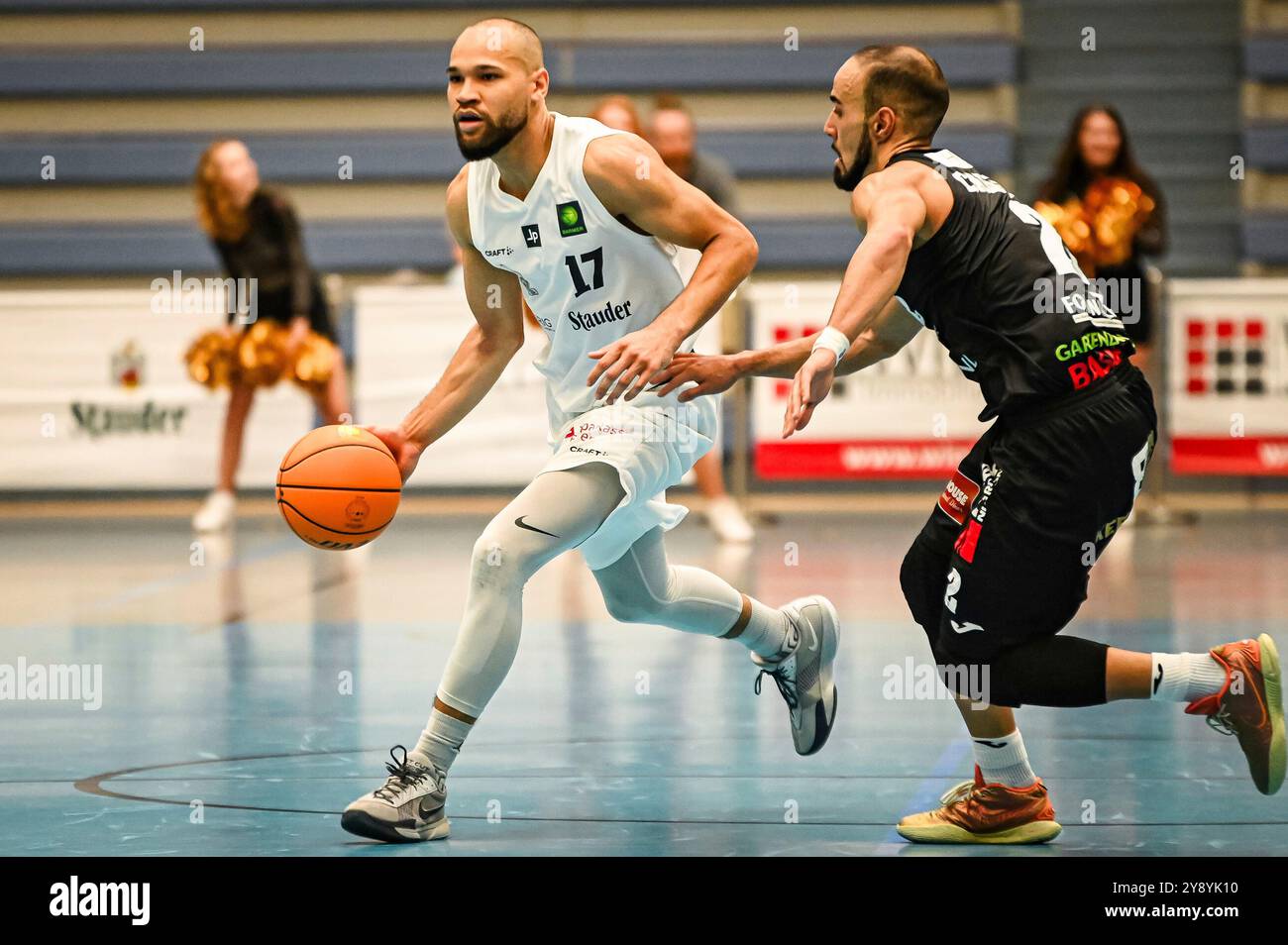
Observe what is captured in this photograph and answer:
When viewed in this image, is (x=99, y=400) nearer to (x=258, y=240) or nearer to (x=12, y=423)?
(x=12, y=423)

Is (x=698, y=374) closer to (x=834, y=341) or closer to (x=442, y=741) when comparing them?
(x=834, y=341)

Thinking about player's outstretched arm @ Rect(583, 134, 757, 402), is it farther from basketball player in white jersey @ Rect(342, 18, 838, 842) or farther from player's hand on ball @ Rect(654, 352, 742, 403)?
player's hand on ball @ Rect(654, 352, 742, 403)

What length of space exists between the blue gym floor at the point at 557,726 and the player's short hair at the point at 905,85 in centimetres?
168

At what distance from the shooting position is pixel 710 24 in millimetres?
14477

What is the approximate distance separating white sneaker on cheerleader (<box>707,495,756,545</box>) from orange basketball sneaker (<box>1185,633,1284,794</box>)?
6.07m

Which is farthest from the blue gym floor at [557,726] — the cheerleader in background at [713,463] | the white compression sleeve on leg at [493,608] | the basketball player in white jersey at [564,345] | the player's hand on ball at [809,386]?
the player's hand on ball at [809,386]

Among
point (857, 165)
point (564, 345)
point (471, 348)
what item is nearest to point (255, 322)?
point (471, 348)

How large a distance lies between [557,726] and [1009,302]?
2230 millimetres

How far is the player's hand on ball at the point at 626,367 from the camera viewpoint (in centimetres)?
422

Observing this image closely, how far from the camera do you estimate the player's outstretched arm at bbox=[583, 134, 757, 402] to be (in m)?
4.46

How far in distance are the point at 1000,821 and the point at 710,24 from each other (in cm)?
1116

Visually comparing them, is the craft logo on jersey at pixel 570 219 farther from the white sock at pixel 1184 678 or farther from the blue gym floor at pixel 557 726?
the white sock at pixel 1184 678

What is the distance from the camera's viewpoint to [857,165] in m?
4.30
